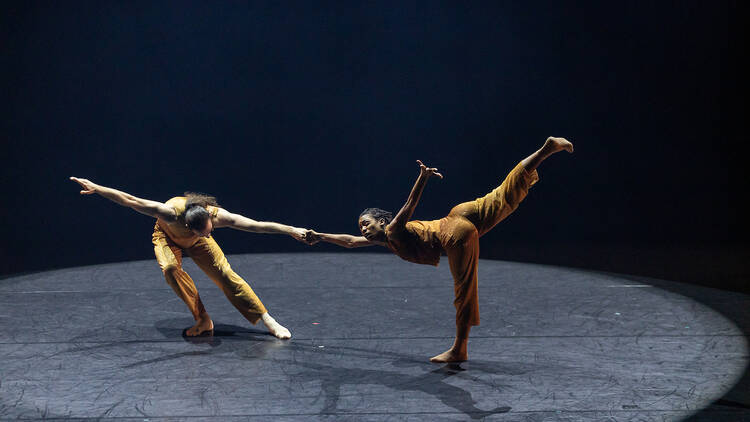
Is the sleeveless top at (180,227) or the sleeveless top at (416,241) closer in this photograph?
the sleeveless top at (416,241)

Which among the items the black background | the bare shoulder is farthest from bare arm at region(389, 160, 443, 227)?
the black background

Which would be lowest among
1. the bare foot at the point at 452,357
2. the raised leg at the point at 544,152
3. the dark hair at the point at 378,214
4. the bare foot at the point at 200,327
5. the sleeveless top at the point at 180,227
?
the bare foot at the point at 200,327

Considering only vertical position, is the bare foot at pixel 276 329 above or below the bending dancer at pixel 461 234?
below

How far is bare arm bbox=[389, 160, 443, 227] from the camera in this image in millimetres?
3143

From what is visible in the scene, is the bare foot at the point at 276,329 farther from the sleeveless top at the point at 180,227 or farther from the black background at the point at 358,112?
the black background at the point at 358,112

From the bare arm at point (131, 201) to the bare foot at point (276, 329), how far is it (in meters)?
0.79

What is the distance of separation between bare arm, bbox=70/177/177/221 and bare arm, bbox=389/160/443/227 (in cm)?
135

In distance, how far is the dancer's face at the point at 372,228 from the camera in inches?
136

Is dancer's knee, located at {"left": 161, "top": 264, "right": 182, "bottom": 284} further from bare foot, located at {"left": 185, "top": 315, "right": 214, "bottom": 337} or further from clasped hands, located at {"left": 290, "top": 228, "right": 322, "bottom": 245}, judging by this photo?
clasped hands, located at {"left": 290, "top": 228, "right": 322, "bottom": 245}

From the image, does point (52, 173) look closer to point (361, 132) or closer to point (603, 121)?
point (361, 132)

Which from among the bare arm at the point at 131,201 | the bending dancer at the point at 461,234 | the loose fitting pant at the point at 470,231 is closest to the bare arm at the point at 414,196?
the bending dancer at the point at 461,234

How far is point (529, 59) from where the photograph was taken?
789 cm

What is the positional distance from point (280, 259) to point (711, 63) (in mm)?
5374

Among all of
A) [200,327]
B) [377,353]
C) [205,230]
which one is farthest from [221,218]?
[377,353]
